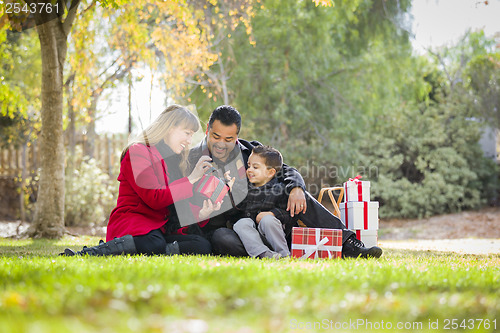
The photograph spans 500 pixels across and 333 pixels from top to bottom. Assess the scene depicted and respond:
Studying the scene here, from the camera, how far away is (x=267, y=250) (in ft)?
12.8

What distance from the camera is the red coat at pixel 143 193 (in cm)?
384

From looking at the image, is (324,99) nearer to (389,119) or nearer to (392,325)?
(389,119)

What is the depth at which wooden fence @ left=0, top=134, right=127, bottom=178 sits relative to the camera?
13.6 metres

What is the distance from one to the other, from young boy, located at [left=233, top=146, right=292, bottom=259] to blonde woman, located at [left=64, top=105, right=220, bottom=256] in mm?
360

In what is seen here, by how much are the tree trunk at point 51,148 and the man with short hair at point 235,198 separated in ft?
11.6

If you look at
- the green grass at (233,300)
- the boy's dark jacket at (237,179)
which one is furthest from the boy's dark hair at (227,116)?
the green grass at (233,300)

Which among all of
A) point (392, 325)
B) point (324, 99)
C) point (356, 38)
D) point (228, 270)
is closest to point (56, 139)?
point (228, 270)

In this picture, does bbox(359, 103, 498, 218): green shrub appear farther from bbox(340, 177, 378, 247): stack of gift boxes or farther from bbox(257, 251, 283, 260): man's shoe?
bbox(257, 251, 283, 260): man's shoe

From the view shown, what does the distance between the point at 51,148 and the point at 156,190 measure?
4.07 meters

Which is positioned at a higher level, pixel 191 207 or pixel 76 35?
pixel 76 35

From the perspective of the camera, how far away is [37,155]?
44.6 ft

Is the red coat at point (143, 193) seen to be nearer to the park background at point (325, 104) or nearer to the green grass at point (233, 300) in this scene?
the green grass at point (233, 300)

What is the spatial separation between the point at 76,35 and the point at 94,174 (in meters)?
3.76

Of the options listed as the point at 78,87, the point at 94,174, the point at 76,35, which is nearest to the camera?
the point at 76,35
